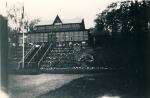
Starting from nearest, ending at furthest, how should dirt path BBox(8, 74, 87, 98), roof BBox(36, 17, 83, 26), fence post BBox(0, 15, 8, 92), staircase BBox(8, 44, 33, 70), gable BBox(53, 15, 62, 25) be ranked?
fence post BBox(0, 15, 8, 92) → dirt path BBox(8, 74, 87, 98) → staircase BBox(8, 44, 33, 70) → roof BBox(36, 17, 83, 26) → gable BBox(53, 15, 62, 25)

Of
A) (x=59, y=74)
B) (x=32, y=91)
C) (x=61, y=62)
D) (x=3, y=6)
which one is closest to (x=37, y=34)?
(x=61, y=62)

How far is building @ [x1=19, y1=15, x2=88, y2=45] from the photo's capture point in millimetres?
34781

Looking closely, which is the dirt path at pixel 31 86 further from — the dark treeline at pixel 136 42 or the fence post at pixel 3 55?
the fence post at pixel 3 55

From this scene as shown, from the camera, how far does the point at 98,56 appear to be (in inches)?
816

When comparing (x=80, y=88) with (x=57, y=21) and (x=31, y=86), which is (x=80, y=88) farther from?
(x=57, y=21)

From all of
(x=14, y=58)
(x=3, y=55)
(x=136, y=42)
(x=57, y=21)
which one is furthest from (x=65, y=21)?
(x=3, y=55)

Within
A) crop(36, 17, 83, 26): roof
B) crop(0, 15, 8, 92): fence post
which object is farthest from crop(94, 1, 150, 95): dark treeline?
crop(36, 17, 83, 26): roof

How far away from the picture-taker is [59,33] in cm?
3581

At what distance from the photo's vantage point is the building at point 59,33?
3478 centimetres

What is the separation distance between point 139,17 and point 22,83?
933cm

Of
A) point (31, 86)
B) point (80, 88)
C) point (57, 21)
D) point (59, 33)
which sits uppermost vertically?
point (57, 21)

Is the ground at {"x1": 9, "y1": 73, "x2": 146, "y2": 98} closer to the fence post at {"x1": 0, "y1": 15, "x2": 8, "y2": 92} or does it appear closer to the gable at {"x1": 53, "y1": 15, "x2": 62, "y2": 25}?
the fence post at {"x1": 0, "y1": 15, "x2": 8, "y2": 92}

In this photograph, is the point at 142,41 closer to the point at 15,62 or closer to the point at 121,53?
the point at 121,53

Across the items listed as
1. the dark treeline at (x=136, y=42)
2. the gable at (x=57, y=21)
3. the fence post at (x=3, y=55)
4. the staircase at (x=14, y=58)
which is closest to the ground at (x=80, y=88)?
the dark treeline at (x=136, y=42)
